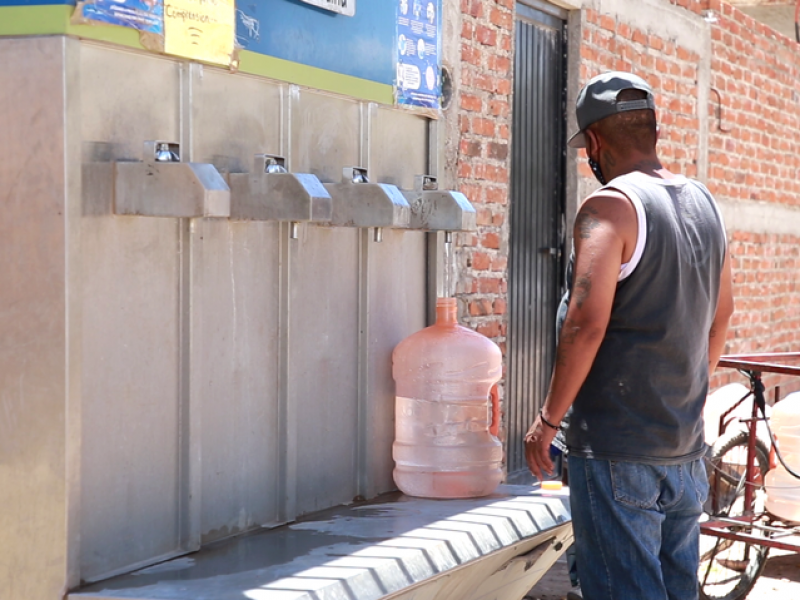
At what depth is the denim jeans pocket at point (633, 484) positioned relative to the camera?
132 inches

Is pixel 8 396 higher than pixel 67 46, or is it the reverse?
pixel 67 46

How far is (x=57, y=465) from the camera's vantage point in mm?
3180

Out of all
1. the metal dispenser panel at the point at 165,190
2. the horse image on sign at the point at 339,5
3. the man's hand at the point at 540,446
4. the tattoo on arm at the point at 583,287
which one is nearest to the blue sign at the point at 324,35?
the horse image on sign at the point at 339,5

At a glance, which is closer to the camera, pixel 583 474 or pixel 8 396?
pixel 8 396

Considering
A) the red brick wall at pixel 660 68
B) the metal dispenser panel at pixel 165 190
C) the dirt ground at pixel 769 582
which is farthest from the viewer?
the red brick wall at pixel 660 68

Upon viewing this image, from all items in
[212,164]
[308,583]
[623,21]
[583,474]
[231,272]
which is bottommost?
[308,583]

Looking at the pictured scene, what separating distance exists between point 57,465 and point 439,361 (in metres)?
1.70

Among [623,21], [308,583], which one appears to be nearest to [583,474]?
[308,583]

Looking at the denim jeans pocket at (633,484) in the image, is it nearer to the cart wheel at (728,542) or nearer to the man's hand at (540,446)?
the man's hand at (540,446)

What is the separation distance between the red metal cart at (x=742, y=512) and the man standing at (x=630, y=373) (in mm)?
1974

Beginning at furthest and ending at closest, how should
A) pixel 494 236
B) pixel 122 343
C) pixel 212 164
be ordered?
1. pixel 494 236
2. pixel 212 164
3. pixel 122 343

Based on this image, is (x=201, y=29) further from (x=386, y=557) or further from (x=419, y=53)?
(x=386, y=557)

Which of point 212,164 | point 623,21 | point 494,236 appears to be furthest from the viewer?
point 623,21

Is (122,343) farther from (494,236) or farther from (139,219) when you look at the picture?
(494,236)
